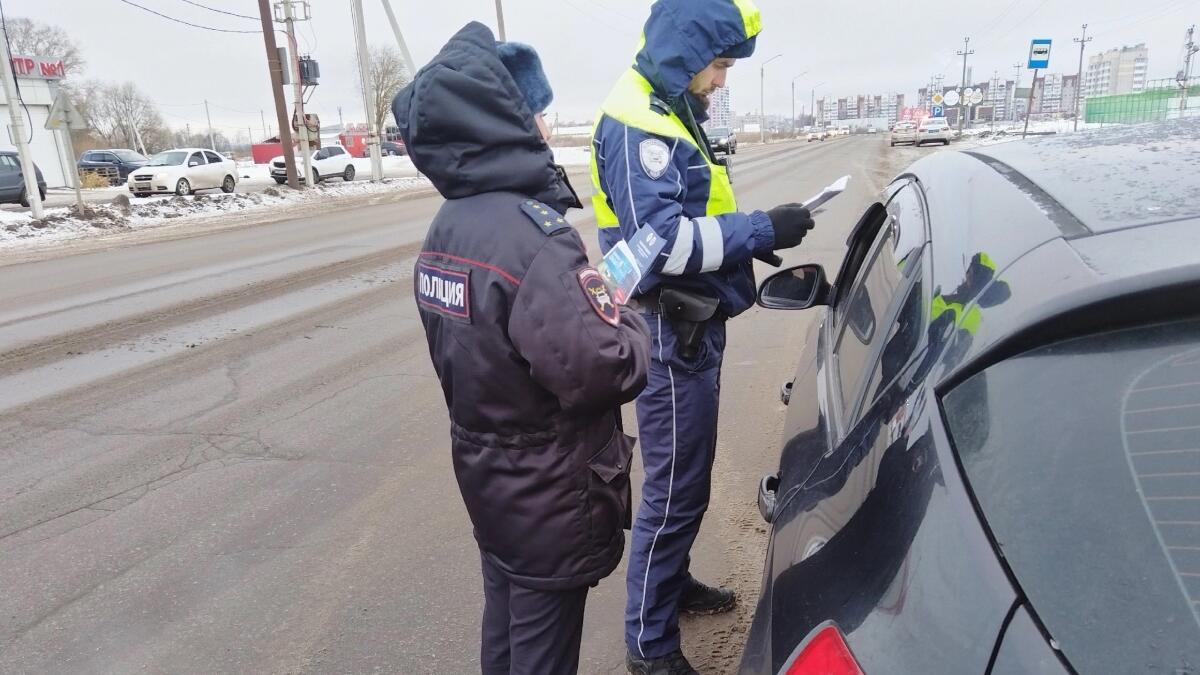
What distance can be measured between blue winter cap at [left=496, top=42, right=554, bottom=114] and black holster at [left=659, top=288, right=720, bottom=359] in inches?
26.3

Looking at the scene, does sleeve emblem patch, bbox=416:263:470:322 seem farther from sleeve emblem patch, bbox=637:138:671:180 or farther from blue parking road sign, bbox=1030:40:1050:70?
blue parking road sign, bbox=1030:40:1050:70

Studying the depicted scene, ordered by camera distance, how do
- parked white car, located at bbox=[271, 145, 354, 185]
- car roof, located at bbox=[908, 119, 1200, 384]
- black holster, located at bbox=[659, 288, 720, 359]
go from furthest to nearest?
parked white car, located at bbox=[271, 145, 354, 185], black holster, located at bbox=[659, 288, 720, 359], car roof, located at bbox=[908, 119, 1200, 384]

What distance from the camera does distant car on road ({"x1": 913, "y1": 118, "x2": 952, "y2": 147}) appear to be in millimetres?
41562

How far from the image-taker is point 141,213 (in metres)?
18.2

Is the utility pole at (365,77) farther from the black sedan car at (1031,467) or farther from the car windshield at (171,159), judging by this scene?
the black sedan car at (1031,467)

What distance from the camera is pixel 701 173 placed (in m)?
2.42

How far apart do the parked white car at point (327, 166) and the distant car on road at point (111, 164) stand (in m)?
9.84

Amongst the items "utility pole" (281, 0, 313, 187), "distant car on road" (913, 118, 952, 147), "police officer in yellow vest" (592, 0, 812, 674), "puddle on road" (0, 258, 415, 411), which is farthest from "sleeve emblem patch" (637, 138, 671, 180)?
"distant car on road" (913, 118, 952, 147)

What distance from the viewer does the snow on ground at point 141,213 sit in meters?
15.5

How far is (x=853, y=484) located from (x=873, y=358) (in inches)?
14.8

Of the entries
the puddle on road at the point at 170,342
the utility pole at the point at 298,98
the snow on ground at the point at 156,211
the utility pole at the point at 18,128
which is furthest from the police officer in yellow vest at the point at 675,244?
the utility pole at the point at 298,98

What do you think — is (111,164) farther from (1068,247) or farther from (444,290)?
(1068,247)

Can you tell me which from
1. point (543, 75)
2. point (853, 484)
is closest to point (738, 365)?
point (543, 75)

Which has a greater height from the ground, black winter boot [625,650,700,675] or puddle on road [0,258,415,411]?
puddle on road [0,258,415,411]
